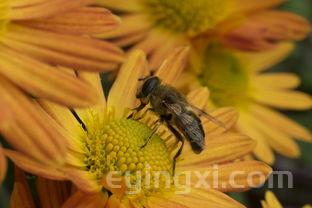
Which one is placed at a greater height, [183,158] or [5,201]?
[183,158]

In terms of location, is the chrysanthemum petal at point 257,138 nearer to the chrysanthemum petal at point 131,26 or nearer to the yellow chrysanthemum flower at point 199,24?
the yellow chrysanthemum flower at point 199,24

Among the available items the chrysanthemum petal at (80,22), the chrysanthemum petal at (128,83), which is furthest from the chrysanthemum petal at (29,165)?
the chrysanthemum petal at (128,83)

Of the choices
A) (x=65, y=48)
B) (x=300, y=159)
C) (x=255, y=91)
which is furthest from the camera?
(x=300, y=159)

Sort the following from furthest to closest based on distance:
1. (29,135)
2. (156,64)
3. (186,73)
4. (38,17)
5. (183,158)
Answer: (186,73)
(156,64)
(183,158)
(38,17)
(29,135)

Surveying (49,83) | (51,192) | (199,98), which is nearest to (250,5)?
(199,98)

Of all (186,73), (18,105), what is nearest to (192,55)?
(186,73)

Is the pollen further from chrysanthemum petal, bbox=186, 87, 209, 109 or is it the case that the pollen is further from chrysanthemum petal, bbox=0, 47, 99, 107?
chrysanthemum petal, bbox=0, 47, 99, 107

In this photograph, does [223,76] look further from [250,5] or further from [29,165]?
[29,165]

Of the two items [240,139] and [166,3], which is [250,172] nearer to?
[240,139]

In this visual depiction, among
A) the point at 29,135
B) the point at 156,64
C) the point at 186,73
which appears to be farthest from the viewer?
the point at 186,73
